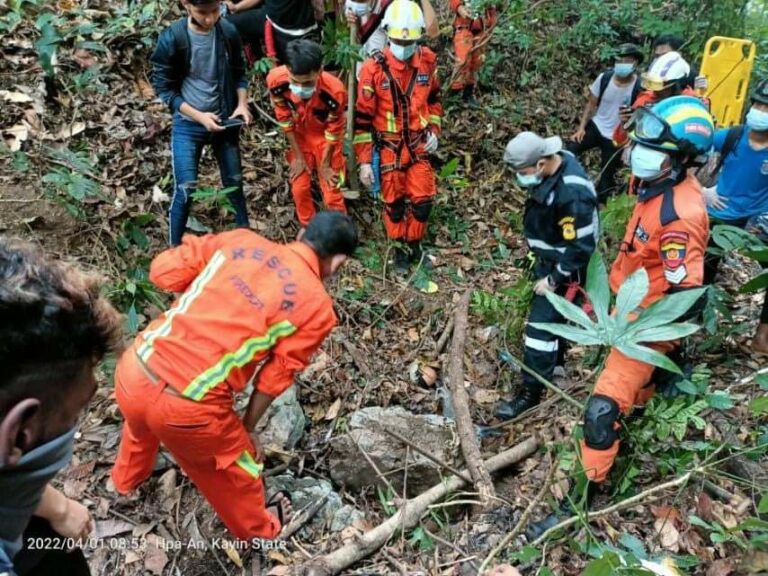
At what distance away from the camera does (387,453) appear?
366cm

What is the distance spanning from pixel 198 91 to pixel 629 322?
3.86 metres

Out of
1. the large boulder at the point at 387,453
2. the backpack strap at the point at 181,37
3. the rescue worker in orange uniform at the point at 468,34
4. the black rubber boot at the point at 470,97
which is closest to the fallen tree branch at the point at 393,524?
the large boulder at the point at 387,453

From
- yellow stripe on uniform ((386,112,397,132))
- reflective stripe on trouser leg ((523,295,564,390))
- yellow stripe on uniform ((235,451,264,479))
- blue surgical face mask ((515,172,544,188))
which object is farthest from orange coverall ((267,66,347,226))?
yellow stripe on uniform ((235,451,264,479))

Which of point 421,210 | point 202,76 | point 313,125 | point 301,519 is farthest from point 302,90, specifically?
point 301,519

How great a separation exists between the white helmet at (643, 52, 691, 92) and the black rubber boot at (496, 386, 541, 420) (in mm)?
3567

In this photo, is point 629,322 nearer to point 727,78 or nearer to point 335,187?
point 335,187

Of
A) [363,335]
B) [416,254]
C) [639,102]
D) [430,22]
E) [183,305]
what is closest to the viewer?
[183,305]

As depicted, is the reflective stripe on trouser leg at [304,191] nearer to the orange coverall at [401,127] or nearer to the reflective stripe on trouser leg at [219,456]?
the orange coverall at [401,127]

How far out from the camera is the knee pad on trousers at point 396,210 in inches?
227

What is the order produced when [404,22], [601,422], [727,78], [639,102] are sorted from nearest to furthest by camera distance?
[601,422] → [404,22] → [639,102] → [727,78]

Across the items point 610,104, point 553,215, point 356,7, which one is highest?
point 356,7

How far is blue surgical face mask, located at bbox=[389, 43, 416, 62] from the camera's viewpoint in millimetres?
5203

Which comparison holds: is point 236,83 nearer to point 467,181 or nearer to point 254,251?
point 254,251

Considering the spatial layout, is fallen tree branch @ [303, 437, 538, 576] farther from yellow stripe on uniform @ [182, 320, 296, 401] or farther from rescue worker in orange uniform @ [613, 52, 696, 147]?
rescue worker in orange uniform @ [613, 52, 696, 147]
